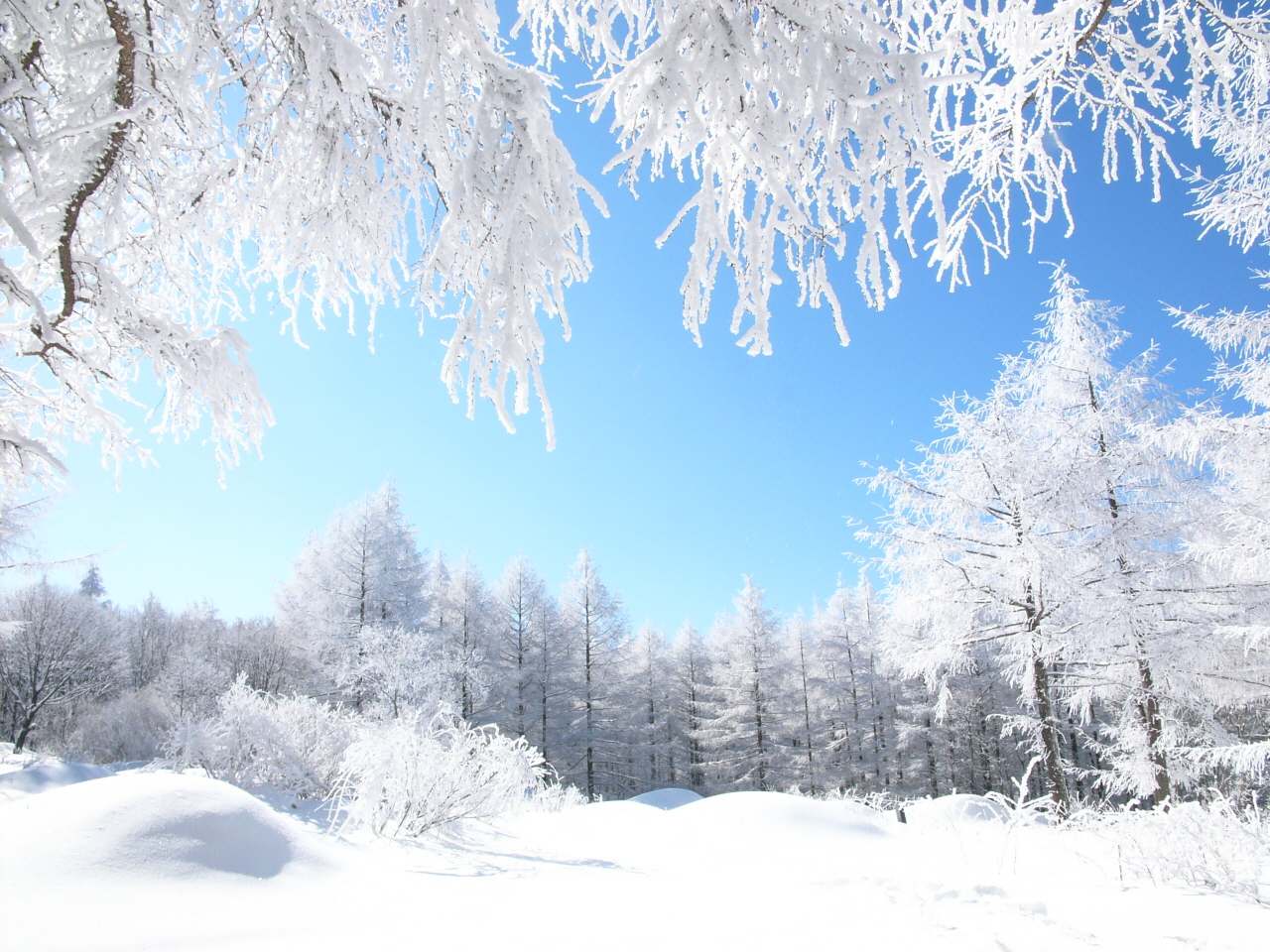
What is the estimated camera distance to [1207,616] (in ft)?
22.6

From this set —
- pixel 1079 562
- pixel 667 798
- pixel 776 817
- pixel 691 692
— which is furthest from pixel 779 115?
pixel 691 692

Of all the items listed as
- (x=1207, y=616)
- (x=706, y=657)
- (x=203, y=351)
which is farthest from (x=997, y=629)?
(x=706, y=657)

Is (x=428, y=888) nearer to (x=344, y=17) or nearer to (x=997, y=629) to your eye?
(x=344, y=17)

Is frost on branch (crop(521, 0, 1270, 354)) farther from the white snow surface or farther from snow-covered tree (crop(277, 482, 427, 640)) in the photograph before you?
snow-covered tree (crop(277, 482, 427, 640))

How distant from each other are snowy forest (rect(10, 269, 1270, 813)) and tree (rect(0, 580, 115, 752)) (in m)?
0.10

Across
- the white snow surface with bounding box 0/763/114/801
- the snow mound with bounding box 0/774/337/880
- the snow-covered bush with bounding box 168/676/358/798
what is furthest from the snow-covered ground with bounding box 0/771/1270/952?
the white snow surface with bounding box 0/763/114/801

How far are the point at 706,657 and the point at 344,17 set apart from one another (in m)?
26.0

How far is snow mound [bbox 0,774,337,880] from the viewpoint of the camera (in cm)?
255

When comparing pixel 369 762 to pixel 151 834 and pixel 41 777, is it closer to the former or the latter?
pixel 151 834

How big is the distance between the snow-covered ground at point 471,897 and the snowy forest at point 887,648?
122 centimetres

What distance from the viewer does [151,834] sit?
9.06 feet

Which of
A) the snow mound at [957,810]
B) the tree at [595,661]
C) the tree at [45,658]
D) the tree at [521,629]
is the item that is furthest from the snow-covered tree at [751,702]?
the tree at [45,658]

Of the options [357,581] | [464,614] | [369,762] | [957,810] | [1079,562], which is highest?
[357,581]

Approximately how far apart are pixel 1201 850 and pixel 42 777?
11.5 m
